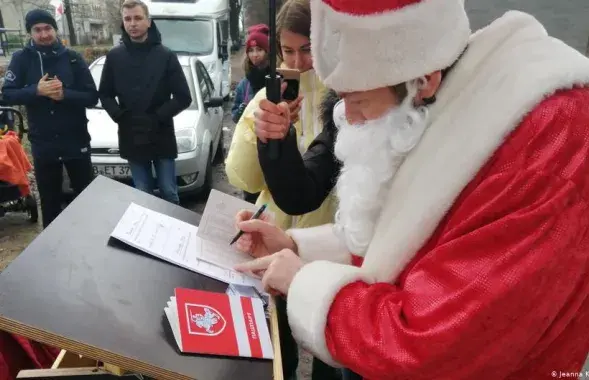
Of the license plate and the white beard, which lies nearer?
the white beard

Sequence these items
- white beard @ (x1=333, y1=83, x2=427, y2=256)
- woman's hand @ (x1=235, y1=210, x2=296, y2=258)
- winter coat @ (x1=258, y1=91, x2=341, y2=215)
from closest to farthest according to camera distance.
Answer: white beard @ (x1=333, y1=83, x2=427, y2=256), woman's hand @ (x1=235, y1=210, x2=296, y2=258), winter coat @ (x1=258, y1=91, x2=341, y2=215)

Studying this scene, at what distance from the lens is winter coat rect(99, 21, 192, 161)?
432cm

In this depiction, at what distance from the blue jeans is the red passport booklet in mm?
3500

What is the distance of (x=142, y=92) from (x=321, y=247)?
3202 mm

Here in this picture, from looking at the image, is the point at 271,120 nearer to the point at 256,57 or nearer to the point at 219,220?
the point at 219,220

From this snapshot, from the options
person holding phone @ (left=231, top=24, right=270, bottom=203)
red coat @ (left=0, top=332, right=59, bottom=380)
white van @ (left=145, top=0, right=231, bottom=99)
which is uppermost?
red coat @ (left=0, top=332, right=59, bottom=380)

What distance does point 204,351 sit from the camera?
1054mm

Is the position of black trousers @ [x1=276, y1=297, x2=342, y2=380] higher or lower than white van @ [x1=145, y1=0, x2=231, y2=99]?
higher

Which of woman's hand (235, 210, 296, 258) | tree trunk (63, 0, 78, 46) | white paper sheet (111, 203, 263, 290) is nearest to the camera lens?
white paper sheet (111, 203, 263, 290)

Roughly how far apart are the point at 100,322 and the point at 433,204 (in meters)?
0.68

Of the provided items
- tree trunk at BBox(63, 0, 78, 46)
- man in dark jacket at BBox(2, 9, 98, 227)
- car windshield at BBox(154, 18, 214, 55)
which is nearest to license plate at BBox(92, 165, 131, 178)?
man in dark jacket at BBox(2, 9, 98, 227)

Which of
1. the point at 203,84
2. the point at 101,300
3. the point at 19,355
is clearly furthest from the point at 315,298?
the point at 203,84

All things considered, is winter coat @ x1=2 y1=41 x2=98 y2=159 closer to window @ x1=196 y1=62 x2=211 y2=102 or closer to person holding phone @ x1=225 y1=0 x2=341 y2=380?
window @ x1=196 y1=62 x2=211 y2=102

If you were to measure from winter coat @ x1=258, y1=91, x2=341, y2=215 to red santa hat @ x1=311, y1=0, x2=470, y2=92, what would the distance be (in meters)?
0.58
